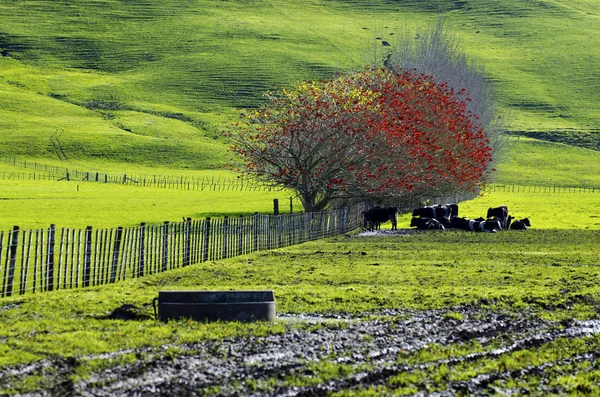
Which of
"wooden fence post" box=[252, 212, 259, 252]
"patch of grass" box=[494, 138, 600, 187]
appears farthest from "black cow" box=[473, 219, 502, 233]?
"patch of grass" box=[494, 138, 600, 187]

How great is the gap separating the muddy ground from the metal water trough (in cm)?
62

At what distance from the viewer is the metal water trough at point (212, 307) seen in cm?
1716

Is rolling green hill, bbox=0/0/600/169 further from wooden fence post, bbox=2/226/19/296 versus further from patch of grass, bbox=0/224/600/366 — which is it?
wooden fence post, bbox=2/226/19/296

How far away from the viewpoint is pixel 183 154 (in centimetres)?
13250

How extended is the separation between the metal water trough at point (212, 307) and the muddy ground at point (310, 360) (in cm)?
62

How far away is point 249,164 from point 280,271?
80.6ft

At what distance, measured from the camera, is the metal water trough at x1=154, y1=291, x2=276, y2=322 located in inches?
675

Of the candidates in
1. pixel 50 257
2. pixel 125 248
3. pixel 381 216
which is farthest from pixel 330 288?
pixel 381 216

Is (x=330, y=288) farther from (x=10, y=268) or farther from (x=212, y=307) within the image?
(x=10, y=268)

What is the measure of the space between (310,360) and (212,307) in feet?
11.8

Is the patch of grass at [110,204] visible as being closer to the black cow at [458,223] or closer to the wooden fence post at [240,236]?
the black cow at [458,223]

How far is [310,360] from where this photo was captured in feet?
45.7

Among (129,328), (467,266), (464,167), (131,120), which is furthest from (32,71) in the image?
(129,328)

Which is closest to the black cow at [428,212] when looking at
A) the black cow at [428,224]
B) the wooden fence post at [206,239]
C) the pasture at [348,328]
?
the black cow at [428,224]
